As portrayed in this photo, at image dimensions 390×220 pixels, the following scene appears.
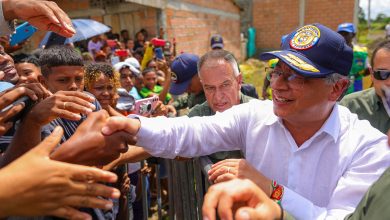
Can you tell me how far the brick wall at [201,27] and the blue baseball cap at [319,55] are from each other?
8811mm

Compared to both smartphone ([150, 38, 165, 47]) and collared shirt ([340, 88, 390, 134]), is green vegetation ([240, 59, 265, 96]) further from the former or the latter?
collared shirt ([340, 88, 390, 134])

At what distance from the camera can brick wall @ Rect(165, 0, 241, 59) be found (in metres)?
11.0

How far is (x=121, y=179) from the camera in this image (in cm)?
254

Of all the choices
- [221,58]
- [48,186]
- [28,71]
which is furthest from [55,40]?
[48,186]

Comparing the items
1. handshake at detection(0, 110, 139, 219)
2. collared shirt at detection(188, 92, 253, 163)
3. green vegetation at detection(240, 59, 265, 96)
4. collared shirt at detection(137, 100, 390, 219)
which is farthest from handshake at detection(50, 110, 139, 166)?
green vegetation at detection(240, 59, 265, 96)

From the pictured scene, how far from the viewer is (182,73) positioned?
12.2 ft

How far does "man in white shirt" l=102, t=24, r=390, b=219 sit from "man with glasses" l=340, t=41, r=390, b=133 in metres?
1.00

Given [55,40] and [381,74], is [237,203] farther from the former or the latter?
[55,40]

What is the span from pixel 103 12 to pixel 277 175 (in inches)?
→ 365

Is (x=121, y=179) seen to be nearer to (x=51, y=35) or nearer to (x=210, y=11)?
(x=51, y=35)

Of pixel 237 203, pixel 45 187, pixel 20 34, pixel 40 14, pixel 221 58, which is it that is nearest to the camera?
pixel 45 187

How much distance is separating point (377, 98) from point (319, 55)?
136cm

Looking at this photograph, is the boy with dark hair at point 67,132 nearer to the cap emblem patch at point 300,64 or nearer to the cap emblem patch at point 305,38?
the cap emblem patch at point 300,64

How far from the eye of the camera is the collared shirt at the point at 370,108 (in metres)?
2.70
